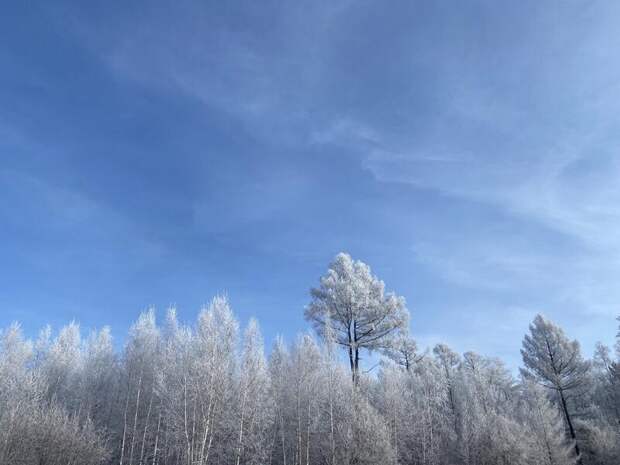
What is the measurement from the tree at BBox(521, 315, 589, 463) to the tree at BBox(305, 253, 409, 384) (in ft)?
54.4

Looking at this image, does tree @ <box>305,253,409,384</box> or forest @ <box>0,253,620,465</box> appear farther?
tree @ <box>305,253,409,384</box>

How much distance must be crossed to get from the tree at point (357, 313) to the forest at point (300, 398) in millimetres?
66

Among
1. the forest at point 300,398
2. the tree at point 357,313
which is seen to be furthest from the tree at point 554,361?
the tree at point 357,313

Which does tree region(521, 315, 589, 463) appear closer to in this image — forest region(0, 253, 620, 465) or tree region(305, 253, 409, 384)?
forest region(0, 253, 620, 465)

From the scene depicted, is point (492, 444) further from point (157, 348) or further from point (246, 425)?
point (157, 348)

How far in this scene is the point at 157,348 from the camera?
31250 mm

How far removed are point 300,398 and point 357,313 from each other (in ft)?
19.6

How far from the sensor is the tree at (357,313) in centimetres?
2281

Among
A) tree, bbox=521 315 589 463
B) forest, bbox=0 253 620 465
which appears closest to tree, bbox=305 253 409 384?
forest, bbox=0 253 620 465

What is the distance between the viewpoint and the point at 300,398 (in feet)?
73.3

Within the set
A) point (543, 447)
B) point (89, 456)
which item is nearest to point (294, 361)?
point (89, 456)

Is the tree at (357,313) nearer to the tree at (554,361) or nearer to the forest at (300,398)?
the forest at (300,398)

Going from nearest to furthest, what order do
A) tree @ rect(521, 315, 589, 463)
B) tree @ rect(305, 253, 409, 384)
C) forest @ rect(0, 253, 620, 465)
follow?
forest @ rect(0, 253, 620, 465) → tree @ rect(305, 253, 409, 384) → tree @ rect(521, 315, 589, 463)

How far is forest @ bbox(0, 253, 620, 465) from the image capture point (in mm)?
18078
